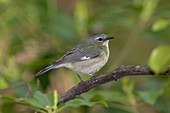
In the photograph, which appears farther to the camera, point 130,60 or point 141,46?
point 141,46

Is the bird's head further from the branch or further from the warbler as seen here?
the branch

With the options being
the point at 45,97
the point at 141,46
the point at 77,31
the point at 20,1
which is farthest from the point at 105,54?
the point at 141,46

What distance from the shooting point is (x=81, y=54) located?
2990 millimetres

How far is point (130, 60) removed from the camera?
4.14 m

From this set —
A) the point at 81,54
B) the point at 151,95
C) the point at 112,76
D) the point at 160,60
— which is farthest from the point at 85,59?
the point at 160,60

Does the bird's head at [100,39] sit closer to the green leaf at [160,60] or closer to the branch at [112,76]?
the branch at [112,76]

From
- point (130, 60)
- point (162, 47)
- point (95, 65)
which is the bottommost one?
point (162, 47)

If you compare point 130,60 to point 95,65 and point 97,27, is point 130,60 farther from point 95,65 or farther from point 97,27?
point 95,65

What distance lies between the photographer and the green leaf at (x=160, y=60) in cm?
119

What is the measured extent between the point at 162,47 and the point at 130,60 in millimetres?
2888

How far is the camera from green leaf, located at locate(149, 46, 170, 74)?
46.9 inches

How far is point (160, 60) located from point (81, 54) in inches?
71.6

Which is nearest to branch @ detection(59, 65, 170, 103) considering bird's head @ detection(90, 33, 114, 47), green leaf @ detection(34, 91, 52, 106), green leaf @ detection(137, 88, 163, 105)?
green leaf @ detection(34, 91, 52, 106)

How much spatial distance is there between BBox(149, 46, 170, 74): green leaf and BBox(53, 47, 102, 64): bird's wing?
Result: 1587 millimetres
